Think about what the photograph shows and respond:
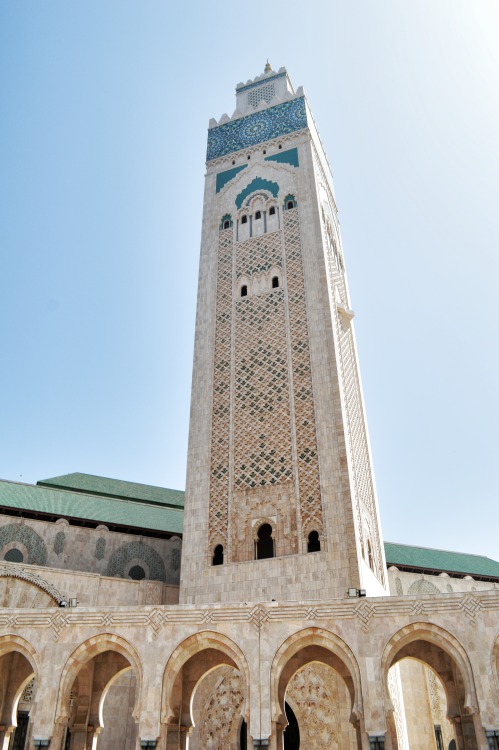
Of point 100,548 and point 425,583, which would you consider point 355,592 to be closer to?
point 100,548

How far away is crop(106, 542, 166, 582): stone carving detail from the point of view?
14609mm

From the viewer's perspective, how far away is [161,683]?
8.02 meters

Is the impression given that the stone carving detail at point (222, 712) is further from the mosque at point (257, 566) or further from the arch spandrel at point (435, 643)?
the arch spandrel at point (435, 643)

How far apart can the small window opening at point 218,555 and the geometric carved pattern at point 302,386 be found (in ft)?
5.76

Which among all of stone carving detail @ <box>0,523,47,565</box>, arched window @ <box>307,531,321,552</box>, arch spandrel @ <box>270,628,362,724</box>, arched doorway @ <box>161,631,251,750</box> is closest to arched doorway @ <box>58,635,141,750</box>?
arched doorway @ <box>161,631,251,750</box>

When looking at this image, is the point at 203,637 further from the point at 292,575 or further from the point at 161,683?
the point at 292,575

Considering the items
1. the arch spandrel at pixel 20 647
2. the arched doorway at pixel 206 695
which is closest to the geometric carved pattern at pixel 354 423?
the arched doorway at pixel 206 695

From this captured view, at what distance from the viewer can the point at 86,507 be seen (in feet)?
51.3

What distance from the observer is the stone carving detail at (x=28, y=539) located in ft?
45.4

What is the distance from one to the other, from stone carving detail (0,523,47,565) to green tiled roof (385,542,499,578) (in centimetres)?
963

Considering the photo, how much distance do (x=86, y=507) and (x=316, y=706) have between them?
25.7 ft

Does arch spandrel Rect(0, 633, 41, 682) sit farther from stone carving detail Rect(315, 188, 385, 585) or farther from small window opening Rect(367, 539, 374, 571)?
small window opening Rect(367, 539, 374, 571)

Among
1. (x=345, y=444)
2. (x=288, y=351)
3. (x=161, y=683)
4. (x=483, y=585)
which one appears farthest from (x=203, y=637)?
(x=483, y=585)

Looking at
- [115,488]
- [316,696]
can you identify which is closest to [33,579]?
[316,696]
